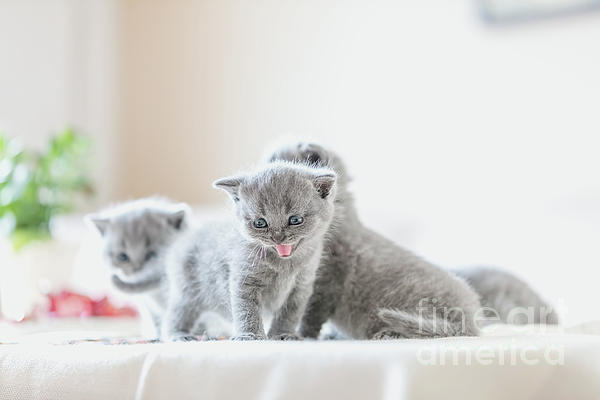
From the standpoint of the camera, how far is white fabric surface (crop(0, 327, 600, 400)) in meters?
0.88

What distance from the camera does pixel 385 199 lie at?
366 cm

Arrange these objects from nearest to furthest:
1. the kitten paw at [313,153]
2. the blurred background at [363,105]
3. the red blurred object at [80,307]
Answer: the kitten paw at [313,153] < the red blurred object at [80,307] < the blurred background at [363,105]

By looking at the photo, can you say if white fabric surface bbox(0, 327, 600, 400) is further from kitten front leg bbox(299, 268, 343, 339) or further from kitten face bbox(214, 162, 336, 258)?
kitten front leg bbox(299, 268, 343, 339)

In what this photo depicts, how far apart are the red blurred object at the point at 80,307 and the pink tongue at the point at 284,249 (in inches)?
51.4

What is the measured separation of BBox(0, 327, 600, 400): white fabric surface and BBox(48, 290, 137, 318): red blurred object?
1.28m

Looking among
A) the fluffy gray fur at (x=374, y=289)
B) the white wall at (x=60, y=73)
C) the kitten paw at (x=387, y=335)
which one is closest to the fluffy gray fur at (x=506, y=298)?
the fluffy gray fur at (x=374, y=289)

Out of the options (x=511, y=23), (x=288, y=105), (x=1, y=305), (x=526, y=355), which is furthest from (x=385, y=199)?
(x=526, y=355)

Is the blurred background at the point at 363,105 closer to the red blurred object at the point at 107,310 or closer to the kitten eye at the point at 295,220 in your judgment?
the red blurred object at the point at 107,310

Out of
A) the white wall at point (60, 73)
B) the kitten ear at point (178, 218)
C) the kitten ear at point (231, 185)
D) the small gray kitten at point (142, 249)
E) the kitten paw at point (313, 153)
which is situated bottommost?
the small gray kitten at point (142, 249)

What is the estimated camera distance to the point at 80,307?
7.59 feet

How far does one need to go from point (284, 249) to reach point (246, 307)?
0.44ft

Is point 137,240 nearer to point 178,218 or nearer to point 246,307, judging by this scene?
point 178,218

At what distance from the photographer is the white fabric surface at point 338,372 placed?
0.88m

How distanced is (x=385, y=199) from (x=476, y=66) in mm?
768
